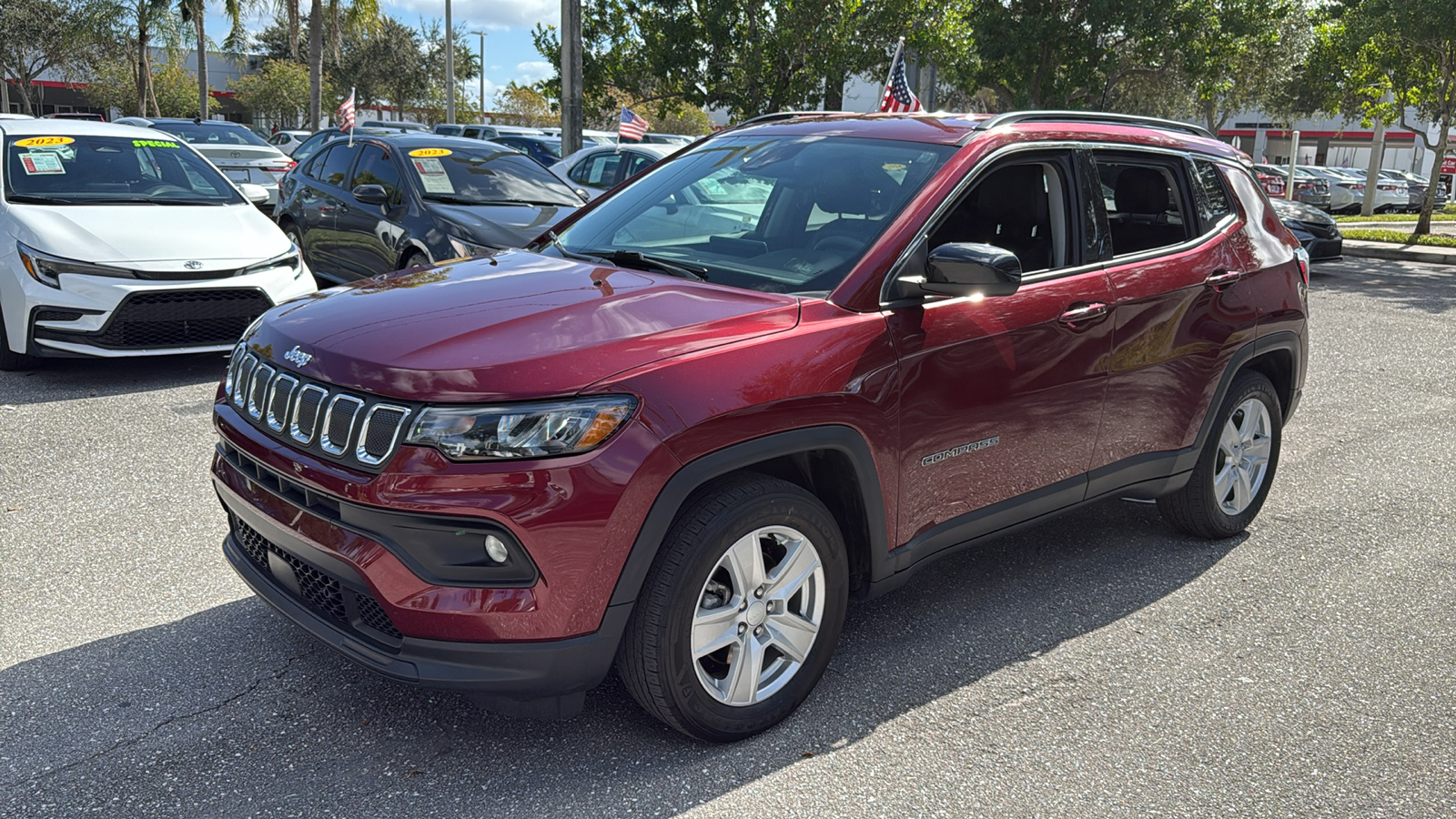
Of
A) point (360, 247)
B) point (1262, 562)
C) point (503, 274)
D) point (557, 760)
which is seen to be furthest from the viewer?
point (360, 247)

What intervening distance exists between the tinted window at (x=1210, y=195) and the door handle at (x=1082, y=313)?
990mm

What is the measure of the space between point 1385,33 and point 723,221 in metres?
18.4

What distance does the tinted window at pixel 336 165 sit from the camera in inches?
386

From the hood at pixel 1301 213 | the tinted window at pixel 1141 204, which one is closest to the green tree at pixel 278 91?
the hood at pixel 1301 213

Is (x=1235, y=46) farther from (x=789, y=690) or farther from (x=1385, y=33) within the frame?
(x=789, y=690)

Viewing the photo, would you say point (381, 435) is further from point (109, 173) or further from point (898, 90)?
point (898, 90)

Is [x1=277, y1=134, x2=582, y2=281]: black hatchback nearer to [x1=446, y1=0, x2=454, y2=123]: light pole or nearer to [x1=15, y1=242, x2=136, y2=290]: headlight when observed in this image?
[x1=15, y1=242, x2=136, y2=290]: headlight

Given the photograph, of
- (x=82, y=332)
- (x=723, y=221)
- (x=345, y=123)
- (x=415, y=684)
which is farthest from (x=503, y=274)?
(x=345, y=123)

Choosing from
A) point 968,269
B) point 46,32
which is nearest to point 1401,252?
point 968,269

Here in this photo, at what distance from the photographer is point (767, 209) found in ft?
13.1

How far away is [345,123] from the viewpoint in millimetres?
19906

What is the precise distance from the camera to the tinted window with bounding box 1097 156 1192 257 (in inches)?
168

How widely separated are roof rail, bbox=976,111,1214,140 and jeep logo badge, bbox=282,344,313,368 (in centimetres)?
233

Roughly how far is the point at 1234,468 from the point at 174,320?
6.09 metres
